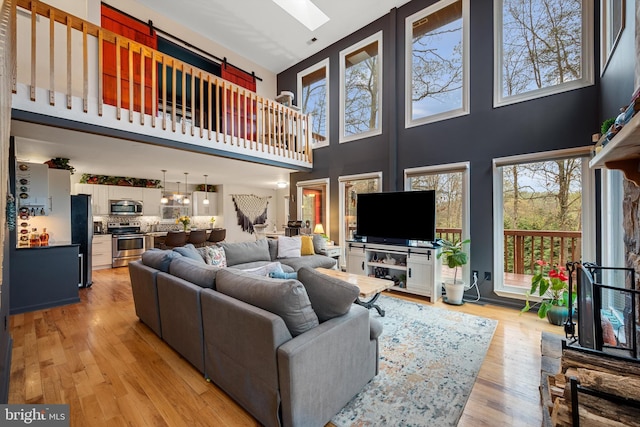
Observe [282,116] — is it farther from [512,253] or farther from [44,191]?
[512,253]

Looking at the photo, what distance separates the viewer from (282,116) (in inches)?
217

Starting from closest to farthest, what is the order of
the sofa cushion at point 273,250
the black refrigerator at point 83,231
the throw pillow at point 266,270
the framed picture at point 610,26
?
the framed picture at point 610,26
the throw pillow at point 266,270
the black refrigerator at point 83,231
the sofa cushion at point 273,250

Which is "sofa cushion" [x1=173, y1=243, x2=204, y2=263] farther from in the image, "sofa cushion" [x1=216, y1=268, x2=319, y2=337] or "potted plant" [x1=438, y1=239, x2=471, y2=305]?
"potted plant" [x1=438, y1=239, x2=471, y2=305]

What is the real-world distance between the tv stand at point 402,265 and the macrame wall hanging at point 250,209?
5.65 metres

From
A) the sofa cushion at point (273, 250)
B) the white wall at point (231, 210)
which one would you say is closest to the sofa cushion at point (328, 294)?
the sofa cushion at point (273, 250)

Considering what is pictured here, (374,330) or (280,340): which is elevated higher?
(280,340)

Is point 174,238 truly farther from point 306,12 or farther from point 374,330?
point 374,330

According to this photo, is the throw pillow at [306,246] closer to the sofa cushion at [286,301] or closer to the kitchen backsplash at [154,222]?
the sofa cushion at [286,301]

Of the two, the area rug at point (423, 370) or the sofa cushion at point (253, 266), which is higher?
the sofa cushion at point (253, 266)

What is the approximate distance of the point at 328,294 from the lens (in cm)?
172

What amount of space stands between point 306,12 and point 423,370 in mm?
6145

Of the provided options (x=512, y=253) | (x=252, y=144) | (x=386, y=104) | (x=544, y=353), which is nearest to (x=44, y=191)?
(x=252, y=144)

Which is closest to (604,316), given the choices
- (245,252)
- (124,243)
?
(245,252)

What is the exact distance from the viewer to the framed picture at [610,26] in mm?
2293
